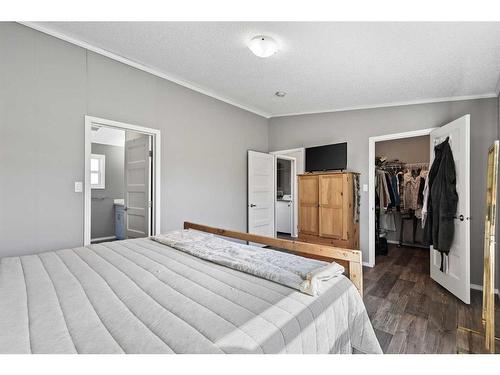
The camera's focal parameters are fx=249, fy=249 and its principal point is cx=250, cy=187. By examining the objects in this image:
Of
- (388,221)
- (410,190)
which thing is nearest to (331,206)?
(388,221)

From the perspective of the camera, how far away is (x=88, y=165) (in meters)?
2.51

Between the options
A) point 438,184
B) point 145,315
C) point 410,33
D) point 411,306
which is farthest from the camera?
point 438,184

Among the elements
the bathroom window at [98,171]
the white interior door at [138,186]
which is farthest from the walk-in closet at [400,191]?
the bathroom window at [98,171]

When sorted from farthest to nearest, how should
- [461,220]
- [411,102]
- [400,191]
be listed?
[400,191], [411,102], [461,220]

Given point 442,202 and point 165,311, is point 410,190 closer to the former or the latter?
point 442,202

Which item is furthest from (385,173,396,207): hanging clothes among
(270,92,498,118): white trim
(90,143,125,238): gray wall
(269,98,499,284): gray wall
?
(90,143,125,238): gray wall

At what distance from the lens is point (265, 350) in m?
0.84

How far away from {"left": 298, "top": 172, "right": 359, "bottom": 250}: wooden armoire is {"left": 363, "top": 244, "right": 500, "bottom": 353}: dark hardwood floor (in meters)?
0.61

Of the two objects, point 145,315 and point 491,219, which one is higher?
point 491,219

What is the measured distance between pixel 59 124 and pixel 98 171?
3077 mm

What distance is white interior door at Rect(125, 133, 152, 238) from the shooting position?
10.3ft
